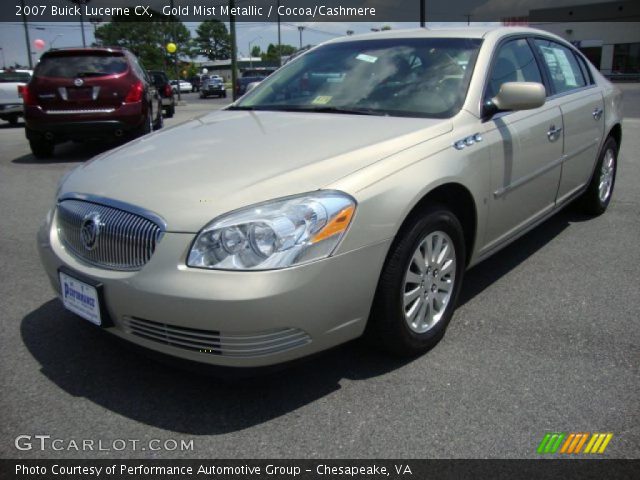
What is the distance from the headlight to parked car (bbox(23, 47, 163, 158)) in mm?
6702

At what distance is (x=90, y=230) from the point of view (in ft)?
7.95

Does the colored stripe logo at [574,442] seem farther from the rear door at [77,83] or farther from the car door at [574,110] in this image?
the rear door at [77,83]

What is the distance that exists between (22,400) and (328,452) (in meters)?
1.35

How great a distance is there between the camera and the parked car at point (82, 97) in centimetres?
802

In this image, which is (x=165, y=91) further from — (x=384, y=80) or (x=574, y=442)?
(x=574, y=442)

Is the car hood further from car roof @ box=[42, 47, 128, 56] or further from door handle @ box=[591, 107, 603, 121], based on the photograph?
car roof @ box=[42, 47, 128, 56]

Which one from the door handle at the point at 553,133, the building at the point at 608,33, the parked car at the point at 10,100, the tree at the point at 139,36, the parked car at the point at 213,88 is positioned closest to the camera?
the door handle at the point at 553,133

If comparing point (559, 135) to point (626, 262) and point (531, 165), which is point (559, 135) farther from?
point (626, 262)

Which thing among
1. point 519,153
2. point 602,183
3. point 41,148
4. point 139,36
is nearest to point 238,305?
point 519,153

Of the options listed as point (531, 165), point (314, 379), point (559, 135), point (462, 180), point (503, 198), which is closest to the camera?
point (314, 379)

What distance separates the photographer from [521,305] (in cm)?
333

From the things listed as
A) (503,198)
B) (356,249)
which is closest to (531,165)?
(503,198)

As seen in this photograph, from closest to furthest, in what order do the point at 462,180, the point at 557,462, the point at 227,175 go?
the point at 557,462
the point at 227,175
the point at 462,180
